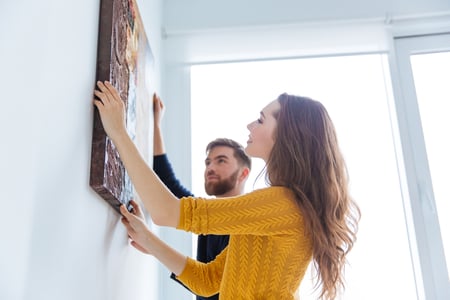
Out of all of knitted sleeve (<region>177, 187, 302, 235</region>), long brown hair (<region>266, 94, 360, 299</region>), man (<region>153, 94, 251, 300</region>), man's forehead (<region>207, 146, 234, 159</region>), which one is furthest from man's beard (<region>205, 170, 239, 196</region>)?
knitted sleeve (<region>177, 187, 302, 235</region>)

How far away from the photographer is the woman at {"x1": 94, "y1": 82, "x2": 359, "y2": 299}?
1.04 metres

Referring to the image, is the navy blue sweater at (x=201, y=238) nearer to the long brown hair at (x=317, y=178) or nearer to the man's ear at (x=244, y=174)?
the man's ear at (x=244, y=174)

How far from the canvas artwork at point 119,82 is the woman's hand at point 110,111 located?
0.02 m

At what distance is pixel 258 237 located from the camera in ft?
3.78

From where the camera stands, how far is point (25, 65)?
0.72 meters

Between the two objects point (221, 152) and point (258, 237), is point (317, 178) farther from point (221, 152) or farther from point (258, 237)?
point (221, 152)

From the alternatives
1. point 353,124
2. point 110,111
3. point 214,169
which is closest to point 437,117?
point 353,124

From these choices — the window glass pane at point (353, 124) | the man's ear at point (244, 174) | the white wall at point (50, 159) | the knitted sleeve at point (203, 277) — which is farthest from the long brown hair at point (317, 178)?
the window glass pane at point (353, 124)

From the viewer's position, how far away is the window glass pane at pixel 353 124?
6.84 feet

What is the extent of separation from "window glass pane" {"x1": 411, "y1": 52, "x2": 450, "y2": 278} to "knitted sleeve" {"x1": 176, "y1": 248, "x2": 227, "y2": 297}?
1.23m

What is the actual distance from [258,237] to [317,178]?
222 mm

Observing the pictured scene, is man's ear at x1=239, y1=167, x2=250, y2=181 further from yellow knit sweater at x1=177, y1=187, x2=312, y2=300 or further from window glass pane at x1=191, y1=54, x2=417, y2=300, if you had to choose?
yellow knit sweater at x1=177, y1=187, x2=312, y2=300

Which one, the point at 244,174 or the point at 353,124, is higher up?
the point at 353,124

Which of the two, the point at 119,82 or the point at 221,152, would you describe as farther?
the point at 221,152
